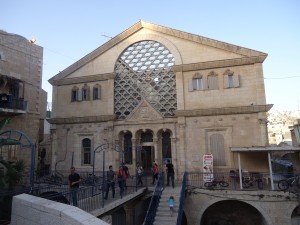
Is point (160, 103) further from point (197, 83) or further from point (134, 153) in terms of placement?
point (134, 153)

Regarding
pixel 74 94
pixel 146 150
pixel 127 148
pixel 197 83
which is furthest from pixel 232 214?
pixel 74 94

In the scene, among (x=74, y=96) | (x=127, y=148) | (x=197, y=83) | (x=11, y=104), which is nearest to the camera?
(x=11, y=104)

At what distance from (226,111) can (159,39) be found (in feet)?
26.6

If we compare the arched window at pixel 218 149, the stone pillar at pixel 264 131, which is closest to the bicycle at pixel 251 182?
the arched window at pixel 218 149

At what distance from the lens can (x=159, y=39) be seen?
2059cm

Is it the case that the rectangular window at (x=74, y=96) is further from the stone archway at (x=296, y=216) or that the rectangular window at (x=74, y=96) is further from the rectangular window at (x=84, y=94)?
the stone archway at (x=296, y=216)

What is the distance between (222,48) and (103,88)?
33.2 ft

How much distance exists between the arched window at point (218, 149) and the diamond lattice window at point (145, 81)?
3.71 metres

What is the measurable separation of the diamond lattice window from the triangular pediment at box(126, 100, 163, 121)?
1.20 feet

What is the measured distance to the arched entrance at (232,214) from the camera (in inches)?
615

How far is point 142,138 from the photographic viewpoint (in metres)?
20.3

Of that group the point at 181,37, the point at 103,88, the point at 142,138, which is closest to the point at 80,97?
the point at 103,88

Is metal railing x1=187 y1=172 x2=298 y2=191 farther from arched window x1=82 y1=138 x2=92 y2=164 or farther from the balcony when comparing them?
the balcony

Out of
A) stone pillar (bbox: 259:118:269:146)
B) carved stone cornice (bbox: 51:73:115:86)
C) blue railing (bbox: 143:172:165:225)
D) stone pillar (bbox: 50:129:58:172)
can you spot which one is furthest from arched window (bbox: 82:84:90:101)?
stone pillar (bbox: 259:118:269:146)
